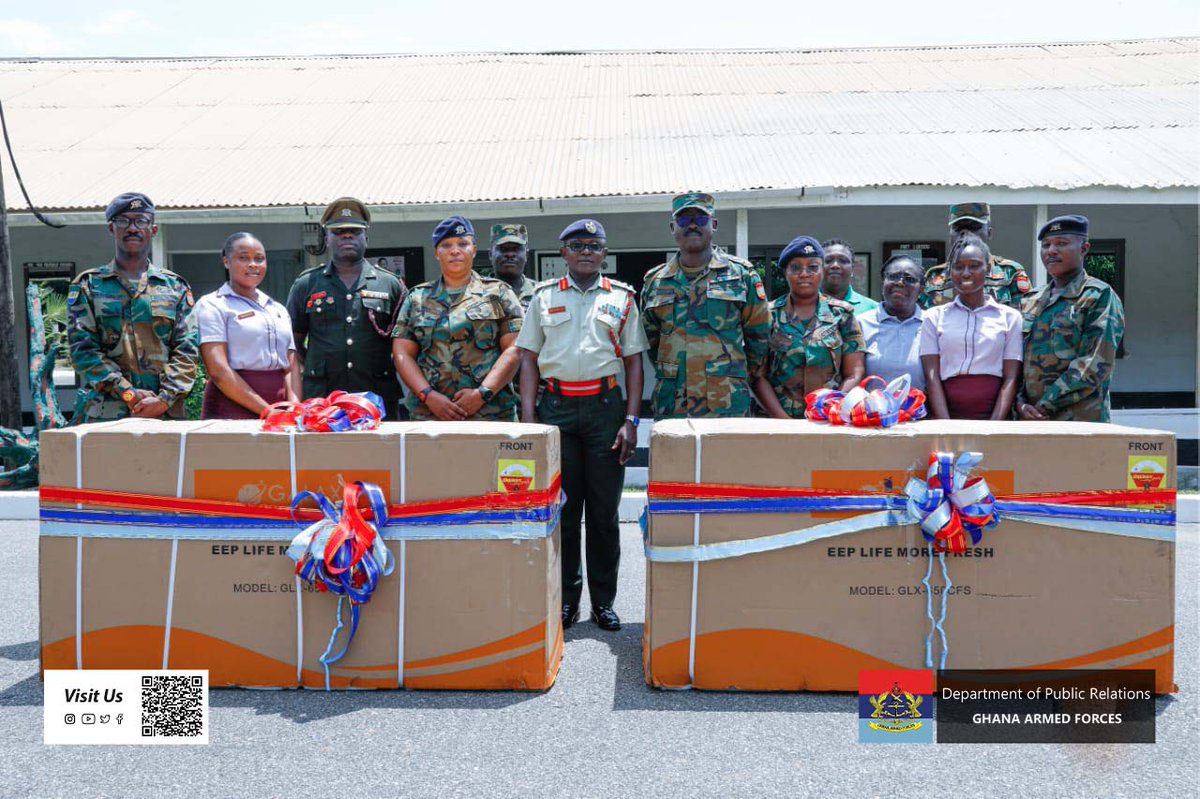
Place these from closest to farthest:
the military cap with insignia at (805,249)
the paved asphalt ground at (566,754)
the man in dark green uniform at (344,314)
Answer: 1. the paved asphalt ground at (566,754)
2. the military cap with insignia at (805,249)
3. the man in dark green uniform at (344,314)

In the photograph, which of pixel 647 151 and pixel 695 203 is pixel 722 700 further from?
pixel 647 151

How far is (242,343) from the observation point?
4.08 metres

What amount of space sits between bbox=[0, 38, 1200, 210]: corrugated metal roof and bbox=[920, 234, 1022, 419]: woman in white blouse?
4348mm

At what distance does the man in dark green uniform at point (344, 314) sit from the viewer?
4473 millimetres

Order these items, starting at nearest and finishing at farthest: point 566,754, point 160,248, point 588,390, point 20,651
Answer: point 566,754, point 20,651, point 588,390, point 160,248

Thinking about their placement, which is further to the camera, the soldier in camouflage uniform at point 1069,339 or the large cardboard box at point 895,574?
the soldier in camouflage uniform at point 1069,339

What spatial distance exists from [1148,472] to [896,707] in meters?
1.11

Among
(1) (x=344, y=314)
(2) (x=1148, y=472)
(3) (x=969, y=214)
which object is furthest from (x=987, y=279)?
(1) (x=344, y=314)

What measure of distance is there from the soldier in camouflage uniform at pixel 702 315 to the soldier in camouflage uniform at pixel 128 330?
2.12m

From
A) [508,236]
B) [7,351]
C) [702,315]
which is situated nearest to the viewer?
[702,315]

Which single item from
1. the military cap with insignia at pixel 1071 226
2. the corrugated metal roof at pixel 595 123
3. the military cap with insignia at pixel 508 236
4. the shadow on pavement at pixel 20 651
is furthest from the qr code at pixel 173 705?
the corrugated metal roof at pixel 595 123

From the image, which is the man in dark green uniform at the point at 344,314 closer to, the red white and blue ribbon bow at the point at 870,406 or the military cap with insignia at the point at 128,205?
the military cap with insignia at the point at 128,205

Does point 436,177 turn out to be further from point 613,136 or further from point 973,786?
point 973,786

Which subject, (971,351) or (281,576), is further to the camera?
(971,351)
